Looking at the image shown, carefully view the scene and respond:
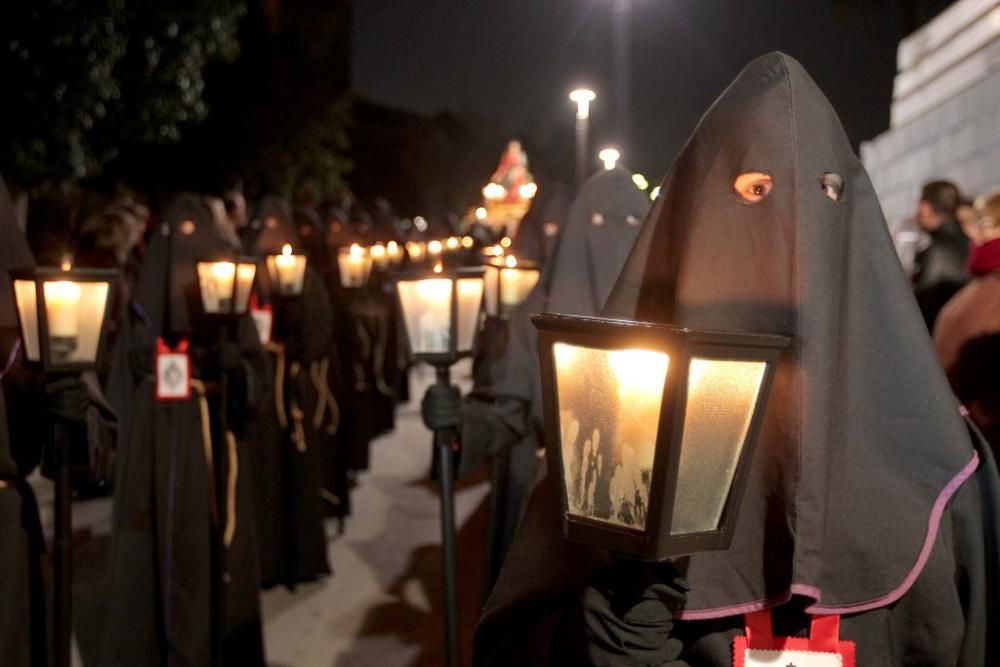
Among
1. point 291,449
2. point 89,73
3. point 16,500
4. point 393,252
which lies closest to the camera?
point 16,500

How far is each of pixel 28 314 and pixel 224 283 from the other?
64.8 inches

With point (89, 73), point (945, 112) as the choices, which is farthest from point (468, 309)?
point (945, 112)

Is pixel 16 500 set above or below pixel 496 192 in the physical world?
below

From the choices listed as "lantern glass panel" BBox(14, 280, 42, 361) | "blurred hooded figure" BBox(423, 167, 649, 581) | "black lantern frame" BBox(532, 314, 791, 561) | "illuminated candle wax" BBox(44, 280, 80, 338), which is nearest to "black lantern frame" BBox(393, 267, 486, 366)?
"blurred hooded figure" BBox(423, 167, 649, 581)

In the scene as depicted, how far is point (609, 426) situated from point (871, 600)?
0.83 meters

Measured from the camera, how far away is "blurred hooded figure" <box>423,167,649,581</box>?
5.24 m

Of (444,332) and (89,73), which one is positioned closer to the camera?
(444,332)

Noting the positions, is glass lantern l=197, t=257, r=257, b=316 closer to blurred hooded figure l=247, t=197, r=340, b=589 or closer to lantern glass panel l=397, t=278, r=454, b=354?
lantern glass panel l=397, t=278, r=454, b=354

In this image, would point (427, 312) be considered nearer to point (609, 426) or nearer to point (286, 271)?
point (609, 426)

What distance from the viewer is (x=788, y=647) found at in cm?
222

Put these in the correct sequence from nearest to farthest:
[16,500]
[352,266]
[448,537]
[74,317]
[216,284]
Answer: [74,317] < [16,500] < [448,537] < [216,284] < [352,266]

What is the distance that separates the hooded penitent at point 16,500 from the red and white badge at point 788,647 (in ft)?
10.0

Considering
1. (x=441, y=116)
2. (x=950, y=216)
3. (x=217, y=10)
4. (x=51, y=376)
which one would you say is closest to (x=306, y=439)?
(x=51, y=376)

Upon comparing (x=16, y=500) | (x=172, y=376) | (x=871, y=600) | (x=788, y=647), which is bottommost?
(x=16, y=500)
